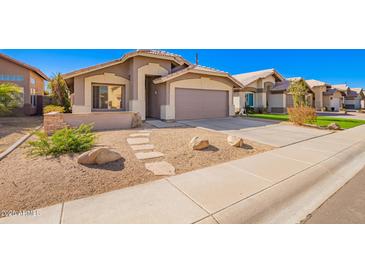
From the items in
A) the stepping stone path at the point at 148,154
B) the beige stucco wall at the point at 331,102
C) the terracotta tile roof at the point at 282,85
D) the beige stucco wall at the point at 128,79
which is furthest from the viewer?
the beige stucco wall at the point at 331,102

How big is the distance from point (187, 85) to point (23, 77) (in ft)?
52.5

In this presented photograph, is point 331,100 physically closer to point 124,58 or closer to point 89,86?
point 124,58

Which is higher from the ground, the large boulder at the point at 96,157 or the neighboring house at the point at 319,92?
the neighboring house at the point at 319,92

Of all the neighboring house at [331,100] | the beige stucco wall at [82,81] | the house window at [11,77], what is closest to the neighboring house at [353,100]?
the neighboring house at [331,100]

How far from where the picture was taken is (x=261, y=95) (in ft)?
80.7

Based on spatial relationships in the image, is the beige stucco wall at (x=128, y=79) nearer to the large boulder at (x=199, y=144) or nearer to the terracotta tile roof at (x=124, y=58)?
the terracotta tile roof at (x=124, y=58)

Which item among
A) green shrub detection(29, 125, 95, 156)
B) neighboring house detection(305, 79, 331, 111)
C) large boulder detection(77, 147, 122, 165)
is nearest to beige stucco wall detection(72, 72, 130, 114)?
green shrub detection(29, 125, 95, 156)

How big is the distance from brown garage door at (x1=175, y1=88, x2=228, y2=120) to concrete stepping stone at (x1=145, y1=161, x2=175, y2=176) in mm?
8862

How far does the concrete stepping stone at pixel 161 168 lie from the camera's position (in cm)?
467

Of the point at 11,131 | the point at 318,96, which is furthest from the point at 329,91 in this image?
the point at 11,131

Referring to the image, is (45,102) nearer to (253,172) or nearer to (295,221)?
(253,172)

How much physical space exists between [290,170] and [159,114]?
34.8 ft

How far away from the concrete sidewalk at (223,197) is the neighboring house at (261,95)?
1907 centimetres

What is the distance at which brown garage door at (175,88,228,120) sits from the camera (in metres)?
13.9
